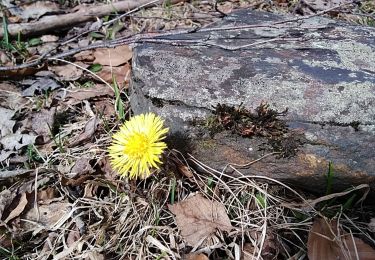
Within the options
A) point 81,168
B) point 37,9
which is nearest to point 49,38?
point 37,9

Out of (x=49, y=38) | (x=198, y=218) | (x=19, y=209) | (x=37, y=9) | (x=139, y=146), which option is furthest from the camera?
(x=37, y=9)

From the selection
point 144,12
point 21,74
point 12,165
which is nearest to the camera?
point 12,165

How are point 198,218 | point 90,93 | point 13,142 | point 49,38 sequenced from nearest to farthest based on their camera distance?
point 198,218, point 13,142, point 90,93, point 49,38

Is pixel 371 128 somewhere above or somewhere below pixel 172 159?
above

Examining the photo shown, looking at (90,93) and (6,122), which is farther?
(90,93)

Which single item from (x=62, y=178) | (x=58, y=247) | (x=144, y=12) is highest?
(x=144, y=12)

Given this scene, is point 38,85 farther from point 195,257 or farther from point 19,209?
point 195,257

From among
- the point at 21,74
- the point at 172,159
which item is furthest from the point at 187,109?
the point at 21,74

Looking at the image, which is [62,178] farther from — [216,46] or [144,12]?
[144,12]
